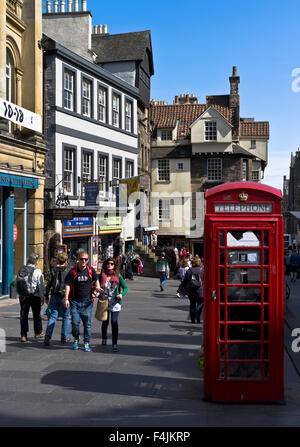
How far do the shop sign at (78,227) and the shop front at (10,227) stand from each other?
4.52m

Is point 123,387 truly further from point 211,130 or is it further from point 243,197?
point 211,130

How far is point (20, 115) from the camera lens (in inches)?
729

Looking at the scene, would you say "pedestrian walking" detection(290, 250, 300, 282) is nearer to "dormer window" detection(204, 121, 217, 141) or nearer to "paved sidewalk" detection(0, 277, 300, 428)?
"dormer window" detection(204, 121, 217, 141)

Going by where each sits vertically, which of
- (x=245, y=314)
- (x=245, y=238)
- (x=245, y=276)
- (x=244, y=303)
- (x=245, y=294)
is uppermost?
(x=245, y=238)

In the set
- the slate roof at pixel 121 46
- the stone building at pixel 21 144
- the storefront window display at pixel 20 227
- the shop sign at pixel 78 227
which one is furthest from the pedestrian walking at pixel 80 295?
the slate roof at pixel 121 46

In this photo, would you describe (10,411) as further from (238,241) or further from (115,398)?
(238,241)

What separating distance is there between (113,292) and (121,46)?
92.3 ft

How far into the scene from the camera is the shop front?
60.1ft

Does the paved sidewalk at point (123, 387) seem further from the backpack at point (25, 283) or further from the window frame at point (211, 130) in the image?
the window frame at point (211, 130)

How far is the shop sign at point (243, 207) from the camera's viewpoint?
7.46 meters

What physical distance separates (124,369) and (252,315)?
278 centimetres

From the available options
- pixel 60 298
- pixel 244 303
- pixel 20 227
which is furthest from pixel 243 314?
pixel 20 227

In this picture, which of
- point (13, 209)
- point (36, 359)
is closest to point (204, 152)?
point (13, 209)

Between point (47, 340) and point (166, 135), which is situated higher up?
point (166, 135)
